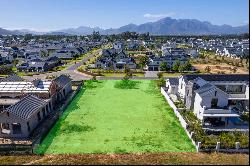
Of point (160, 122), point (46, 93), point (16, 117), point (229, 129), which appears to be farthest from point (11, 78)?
point (229, 129)

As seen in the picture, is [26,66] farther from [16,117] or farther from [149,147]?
[149,147]

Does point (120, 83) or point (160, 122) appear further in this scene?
point (120, 83)

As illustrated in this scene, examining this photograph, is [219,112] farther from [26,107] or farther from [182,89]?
[26,107]

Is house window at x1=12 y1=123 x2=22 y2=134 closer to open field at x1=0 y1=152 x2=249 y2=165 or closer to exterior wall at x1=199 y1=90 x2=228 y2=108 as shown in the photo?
open field at x1=0 y1=152 x2=249 y2=165

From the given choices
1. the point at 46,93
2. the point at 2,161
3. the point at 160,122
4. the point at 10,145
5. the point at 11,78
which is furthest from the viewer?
the point at 11,78

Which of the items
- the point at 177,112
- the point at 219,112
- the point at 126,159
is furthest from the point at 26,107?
the point at 219,112

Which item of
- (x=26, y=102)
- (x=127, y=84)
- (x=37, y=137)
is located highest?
(x=26, y=102)

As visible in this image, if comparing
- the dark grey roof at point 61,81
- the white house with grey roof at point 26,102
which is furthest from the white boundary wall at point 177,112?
the dark grey roof at point 61,81
